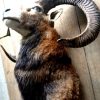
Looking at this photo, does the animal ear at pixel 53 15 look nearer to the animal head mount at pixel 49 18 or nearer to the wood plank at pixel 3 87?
the animal head mount at pixel 49 18

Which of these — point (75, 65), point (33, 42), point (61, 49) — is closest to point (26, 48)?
point (33, 42)

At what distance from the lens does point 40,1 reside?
140 cm

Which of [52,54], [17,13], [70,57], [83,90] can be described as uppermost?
[17,13]

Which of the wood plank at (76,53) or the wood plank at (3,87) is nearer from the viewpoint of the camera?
the wood plank at (76,53)

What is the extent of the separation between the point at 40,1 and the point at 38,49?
0.23m

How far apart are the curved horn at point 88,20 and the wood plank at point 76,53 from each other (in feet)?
0.46

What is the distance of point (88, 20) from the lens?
1333 millimetres

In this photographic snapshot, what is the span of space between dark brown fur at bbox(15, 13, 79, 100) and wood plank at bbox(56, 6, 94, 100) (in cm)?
9

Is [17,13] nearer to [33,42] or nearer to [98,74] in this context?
[33,42]

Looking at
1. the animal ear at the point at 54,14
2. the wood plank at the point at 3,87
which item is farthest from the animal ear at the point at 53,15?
the wood plank at the point at 3,87

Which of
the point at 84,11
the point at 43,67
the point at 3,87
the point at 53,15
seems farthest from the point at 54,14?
the point at 3,87

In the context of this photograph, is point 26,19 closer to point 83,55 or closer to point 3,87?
point 83,55

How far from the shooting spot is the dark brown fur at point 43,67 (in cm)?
133

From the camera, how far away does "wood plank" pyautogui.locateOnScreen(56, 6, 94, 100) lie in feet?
4.77
